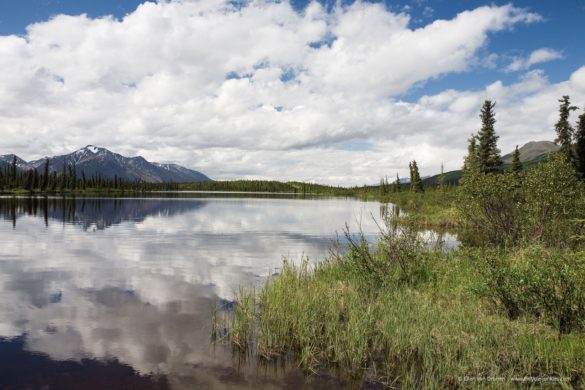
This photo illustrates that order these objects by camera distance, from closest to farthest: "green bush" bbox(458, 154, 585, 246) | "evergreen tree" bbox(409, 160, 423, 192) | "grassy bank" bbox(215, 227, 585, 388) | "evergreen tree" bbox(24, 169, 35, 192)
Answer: "grassy bank" bbox(215, 227, 585, 388), "green bush" bbox(458, 154, 585, 246), "evergreen tree" bbox(409, 160, 423, 192), "evergreen tree" bbox(24, 169, 35, 192)

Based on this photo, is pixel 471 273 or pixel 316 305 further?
pixel 471 273

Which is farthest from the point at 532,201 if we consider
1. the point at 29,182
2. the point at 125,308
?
the point at 29,182

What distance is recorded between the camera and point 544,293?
12930 mm

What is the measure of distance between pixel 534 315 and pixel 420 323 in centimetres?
414

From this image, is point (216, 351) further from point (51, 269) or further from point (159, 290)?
point (51, 269)

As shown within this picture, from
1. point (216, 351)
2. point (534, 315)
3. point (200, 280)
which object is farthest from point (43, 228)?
point (534, 315)

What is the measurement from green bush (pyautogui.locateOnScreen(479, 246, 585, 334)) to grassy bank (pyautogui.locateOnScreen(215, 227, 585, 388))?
0.11 ft

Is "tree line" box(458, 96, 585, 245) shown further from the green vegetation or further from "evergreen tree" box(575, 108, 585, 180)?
"evergreen tree" box(575, 108, 585, 180)

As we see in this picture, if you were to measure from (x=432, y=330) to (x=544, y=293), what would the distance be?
168 inches

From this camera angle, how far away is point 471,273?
62.3 ft

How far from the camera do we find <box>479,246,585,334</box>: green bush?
12.3 m

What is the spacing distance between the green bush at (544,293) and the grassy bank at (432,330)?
35mm

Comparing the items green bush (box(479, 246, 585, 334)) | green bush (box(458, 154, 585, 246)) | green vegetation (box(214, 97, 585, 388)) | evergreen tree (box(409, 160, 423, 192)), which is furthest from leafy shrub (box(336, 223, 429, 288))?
evergreen tree (box(409, 160, 423, 192))

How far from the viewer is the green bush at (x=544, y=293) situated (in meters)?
12.3
